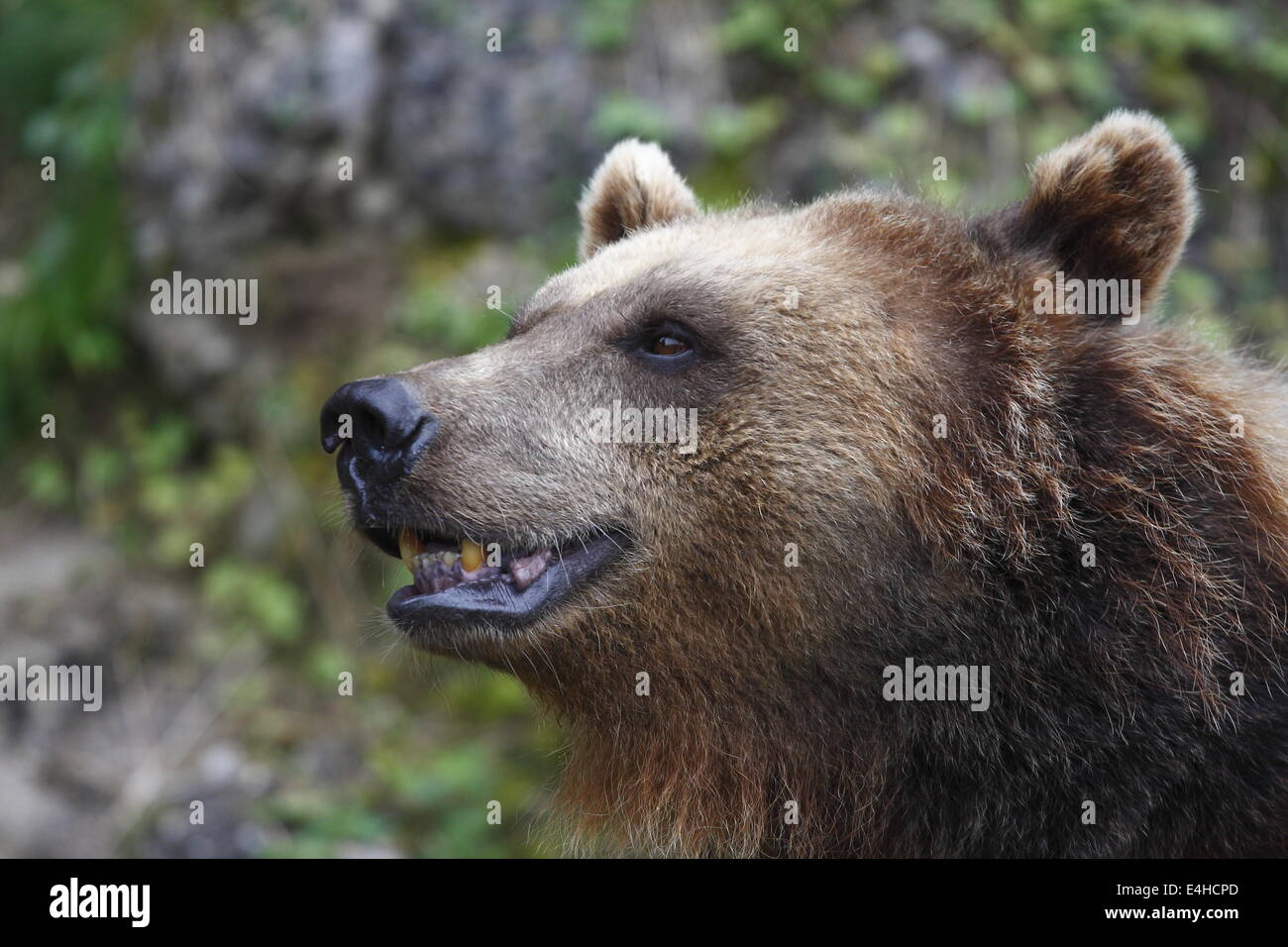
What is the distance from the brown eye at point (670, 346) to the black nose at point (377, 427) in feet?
2.59

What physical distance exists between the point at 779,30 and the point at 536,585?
20.7 feet

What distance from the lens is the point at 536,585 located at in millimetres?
4055

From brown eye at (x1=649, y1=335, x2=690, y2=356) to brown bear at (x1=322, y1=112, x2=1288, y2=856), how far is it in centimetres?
2

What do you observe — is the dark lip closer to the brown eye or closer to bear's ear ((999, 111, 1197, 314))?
the brown eye

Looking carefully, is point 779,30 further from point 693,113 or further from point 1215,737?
point 1215,737

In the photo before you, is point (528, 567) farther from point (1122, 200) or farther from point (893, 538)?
point (1122, 200)

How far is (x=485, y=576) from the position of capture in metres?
4.07

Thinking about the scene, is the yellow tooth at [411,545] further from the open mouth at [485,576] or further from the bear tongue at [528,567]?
the bear tongue at [528,567]

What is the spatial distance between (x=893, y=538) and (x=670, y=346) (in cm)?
96

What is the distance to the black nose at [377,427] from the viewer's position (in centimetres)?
392

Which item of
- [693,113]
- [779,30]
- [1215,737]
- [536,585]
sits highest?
[779,30]

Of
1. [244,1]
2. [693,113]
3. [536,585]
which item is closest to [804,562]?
[536,585]

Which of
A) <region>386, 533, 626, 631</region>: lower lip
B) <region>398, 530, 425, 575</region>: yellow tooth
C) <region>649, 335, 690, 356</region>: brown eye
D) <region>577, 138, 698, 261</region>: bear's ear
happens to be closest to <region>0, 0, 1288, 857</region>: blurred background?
<region>577, 138, 698, 261</region>: bear's ear

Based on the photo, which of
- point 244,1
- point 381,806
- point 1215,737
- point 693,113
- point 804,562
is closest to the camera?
point 1215,737
